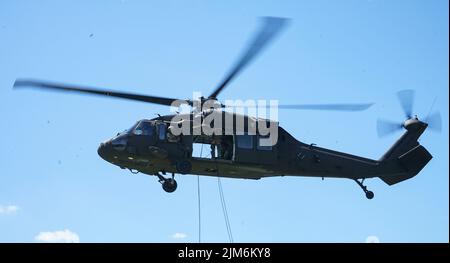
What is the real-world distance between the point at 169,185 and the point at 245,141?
3621 mm

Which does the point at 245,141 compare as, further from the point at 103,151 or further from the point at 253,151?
the point at 103,151

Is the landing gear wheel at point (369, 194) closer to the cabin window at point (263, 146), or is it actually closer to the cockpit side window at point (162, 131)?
the cabin window at point (263, 146)

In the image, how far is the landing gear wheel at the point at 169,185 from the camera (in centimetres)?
2355

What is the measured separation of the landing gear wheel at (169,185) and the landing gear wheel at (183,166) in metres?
0.47

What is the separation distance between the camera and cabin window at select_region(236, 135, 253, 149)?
81.4 ft

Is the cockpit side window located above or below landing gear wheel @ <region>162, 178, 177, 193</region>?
above

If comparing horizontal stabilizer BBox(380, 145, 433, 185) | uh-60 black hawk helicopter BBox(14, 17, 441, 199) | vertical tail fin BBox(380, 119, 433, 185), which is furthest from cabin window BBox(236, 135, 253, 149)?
horizontal stabilizer BBox(380, 145, 433, 185)

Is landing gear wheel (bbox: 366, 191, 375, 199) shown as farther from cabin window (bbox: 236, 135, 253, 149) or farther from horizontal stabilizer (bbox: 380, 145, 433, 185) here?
cabin window (bbox: 236, 135, 253, 149)

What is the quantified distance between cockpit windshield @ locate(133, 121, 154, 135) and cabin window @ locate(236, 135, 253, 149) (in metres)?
3.46

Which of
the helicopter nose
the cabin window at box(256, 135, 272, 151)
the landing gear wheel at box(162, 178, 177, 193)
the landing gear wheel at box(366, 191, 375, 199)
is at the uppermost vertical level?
the cabin window at box(256, 135, 272, 151)
